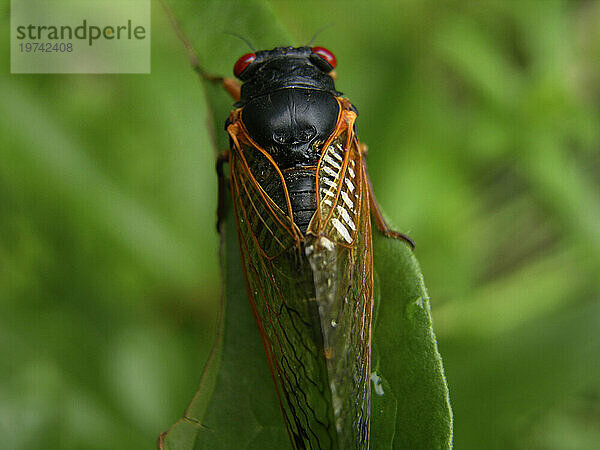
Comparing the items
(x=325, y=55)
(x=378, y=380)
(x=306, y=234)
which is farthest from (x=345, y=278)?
(x=325, y=55)

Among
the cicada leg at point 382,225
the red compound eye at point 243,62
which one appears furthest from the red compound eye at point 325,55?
the cicada leg at point 382,225

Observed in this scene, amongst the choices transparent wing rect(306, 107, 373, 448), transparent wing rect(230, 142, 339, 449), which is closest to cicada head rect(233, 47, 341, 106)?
transparent wing rect(306, 107, 373, 448)

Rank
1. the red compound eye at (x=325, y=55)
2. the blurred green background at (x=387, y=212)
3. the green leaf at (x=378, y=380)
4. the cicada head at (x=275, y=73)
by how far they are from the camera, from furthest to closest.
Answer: the blurred green background at (x=387, y=212), the red compound eye at (x=325, y=55), the cicada head at (x=275, y=73), the green leaf at (x=378, y=380)

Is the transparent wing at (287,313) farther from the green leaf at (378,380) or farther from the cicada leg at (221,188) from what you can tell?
the cicada leg at (221,188)

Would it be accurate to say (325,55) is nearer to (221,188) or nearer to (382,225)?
(221,188)

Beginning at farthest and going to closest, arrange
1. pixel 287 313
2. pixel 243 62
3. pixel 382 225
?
pixel 243 62, pixel 382 225, pixel 287 313

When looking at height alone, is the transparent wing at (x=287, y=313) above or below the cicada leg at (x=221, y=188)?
below

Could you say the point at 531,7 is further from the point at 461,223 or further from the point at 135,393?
the point at 135,393
